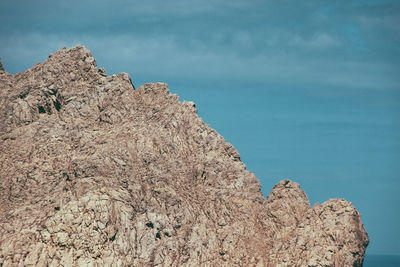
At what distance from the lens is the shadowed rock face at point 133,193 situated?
128500 mm

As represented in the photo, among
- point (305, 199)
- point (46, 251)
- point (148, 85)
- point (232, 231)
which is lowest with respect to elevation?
point (46, 251)

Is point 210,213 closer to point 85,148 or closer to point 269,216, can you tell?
point 269,216

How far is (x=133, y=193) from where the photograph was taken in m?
135

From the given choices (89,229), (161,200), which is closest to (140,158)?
(161,200)

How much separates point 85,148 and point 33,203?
50.7 ft

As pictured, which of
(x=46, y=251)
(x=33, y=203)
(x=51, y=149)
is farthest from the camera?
(x=51, y=149)

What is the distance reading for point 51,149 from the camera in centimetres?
14275

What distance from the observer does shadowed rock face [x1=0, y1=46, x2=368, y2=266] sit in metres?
128

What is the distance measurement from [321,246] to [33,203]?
5490 centimetres

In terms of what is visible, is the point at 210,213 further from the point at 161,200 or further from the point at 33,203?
the point at 33,203

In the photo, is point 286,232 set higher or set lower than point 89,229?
higher

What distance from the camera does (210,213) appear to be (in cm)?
13862

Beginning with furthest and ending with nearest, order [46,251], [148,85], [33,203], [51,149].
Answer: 1. [148,85]
2. [51,149]
3. [33,203]
4. [46,251]

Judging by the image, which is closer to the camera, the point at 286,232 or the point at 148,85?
the point at 286,232
